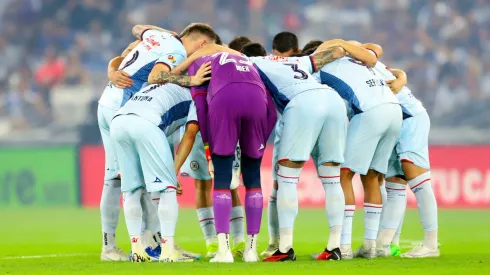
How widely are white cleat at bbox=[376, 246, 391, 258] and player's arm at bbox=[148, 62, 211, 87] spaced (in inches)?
95.1

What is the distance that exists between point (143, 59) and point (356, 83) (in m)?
2.13

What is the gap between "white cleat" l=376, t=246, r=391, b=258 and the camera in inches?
357

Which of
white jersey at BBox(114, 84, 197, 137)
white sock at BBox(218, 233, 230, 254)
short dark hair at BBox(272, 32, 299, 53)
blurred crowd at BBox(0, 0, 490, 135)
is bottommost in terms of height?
white sock at BBox(218, 233, 230, 254)

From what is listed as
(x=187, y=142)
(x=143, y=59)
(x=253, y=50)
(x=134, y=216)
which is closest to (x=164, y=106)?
(x=187, y=142)

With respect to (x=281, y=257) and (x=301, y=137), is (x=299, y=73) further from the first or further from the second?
(x=281, y=257)

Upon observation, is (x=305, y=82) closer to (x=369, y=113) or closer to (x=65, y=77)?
(x=369, y=113)

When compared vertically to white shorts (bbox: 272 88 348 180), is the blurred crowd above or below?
above

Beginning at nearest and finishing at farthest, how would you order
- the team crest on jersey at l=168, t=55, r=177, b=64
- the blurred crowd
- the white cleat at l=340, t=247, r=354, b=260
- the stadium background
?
the white cleat at l=340, t=247, r=354, b=260
the team crest on jersey at l=168, t=55, r=177, b=64
the stadium background
the blurred crowd

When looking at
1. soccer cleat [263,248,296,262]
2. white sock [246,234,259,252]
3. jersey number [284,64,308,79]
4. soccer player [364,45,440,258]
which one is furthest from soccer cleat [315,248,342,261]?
jersey number [284,64,308,79]

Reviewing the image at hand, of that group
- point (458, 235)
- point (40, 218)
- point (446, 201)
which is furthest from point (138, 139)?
point (446, 201)

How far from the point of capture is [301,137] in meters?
8.36

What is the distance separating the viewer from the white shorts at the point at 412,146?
9281mm

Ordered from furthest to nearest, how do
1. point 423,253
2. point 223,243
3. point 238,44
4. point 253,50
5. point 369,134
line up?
point 238,44 → point 253,50 → point 423,253 → point 369,134 → point 223,243

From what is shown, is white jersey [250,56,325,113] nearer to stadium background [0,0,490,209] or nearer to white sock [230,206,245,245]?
white sock [230,206,245,245]
